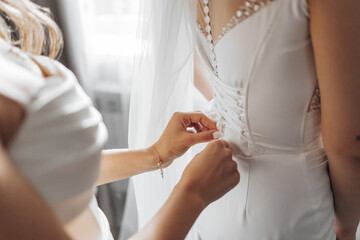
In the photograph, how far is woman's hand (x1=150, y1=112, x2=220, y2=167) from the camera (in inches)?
31.2

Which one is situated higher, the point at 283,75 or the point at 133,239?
the point at 283,75

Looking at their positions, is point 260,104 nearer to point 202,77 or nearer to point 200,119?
point 200,119

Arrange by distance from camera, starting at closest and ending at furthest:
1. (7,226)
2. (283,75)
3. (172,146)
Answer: (7,226), (283,75), (172,146)

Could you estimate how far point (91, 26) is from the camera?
159 cm

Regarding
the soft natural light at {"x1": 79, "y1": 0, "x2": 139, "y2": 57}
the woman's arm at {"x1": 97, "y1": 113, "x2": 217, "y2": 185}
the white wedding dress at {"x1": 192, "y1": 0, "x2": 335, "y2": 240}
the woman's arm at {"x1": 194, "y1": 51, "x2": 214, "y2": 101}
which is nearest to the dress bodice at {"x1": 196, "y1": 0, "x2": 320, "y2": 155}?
the white wedding dress at {"x1": 192, "y1": 0, "x2": 335, "y2": 240}

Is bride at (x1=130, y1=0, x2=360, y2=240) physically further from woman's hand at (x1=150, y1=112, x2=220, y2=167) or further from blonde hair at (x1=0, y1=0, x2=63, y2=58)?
blonde hair at (x1=0, y1=0, x2=63, y2=58)

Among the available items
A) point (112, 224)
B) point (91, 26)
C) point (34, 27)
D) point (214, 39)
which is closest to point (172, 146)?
point (214, 39)

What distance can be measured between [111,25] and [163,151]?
0.91m

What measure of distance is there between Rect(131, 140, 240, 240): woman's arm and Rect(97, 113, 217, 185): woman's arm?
0.13 meters

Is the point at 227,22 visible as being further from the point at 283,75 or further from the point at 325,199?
the point at 325,199

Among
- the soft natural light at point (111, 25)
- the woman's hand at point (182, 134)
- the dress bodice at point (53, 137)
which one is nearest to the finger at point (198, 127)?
the woman's hand at point (182, 134)

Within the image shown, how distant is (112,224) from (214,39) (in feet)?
5.00

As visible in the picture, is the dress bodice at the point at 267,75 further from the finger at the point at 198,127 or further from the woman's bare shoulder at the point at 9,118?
the woman's bare shoulder at the point at 9,118

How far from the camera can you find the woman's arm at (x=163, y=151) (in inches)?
31.2
